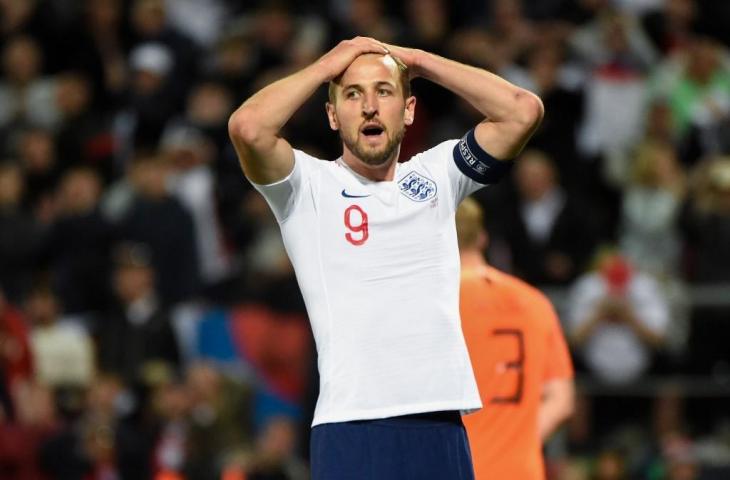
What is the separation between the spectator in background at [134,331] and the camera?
44.3 ft

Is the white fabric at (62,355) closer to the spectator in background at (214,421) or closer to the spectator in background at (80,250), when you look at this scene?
the spectator in background at (80,250)

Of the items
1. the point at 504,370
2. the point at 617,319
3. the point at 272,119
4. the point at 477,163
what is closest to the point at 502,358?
the point at 504,370

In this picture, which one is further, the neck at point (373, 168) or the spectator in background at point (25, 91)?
the spectator in background at point (25, 91)

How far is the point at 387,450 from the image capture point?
17.0 feet

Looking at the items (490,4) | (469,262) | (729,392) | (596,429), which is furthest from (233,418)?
(469,262)

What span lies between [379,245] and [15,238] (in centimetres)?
969

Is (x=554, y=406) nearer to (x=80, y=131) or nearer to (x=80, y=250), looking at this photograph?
(x=80, y=250)

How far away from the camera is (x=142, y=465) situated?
41.3ft

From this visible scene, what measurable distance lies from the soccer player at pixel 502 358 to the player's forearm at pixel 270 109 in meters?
1.77

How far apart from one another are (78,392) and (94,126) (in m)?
3.29

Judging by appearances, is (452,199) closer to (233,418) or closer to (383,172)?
(383,172)

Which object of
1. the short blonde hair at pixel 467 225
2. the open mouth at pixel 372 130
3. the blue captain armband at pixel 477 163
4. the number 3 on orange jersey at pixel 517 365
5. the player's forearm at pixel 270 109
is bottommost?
the number 3 on orange jersey at pixel 517 365

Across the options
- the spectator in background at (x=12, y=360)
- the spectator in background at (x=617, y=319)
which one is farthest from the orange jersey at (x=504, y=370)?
the spectator in background at (x=12, y=360)

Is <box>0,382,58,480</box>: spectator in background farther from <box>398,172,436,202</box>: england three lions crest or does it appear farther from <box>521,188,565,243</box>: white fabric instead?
<box>398,172,436,202</box>: england three lions crest
